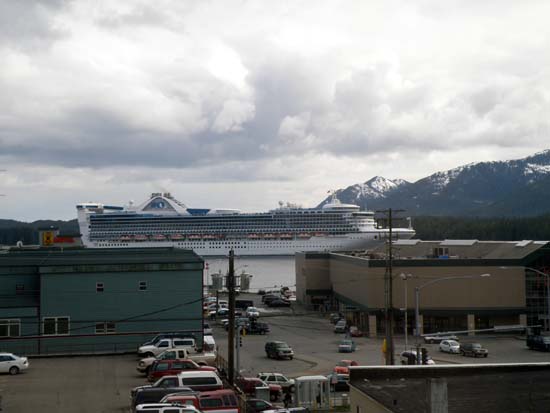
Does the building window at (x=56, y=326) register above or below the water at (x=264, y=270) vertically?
above

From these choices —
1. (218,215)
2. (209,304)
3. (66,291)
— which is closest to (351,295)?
(209,304)

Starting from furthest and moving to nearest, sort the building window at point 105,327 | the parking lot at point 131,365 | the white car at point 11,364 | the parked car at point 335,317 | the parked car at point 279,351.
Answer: the parked car at point 335,317 → the parked car at point 279,351 → the building window at point 105,327 → the white car at point 11,364 → the parking lot at point 131,365

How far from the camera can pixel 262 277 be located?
3297 inches

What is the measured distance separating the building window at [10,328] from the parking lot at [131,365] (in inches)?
74.2

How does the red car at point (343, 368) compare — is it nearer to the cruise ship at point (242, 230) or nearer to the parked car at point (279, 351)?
the parked car at point (279, 351)

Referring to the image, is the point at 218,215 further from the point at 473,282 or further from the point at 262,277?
the point at 473,282

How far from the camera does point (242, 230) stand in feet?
359

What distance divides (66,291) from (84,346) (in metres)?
2.15

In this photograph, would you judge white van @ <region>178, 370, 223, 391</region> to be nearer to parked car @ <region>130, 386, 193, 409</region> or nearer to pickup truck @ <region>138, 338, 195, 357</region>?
parked car @ <region>130, 386, 193, 409</region>

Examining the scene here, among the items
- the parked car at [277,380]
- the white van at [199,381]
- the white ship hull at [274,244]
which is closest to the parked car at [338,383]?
the parked car at [277,380]

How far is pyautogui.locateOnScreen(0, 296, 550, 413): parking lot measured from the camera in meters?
16.3

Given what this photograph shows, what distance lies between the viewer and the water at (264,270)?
7731 cm

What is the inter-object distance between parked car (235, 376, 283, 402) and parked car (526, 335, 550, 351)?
1393 cm

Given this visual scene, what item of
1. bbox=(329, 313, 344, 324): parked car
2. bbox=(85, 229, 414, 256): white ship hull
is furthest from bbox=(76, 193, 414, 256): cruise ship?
bbox=(329, 313, 344, 324): parked car
